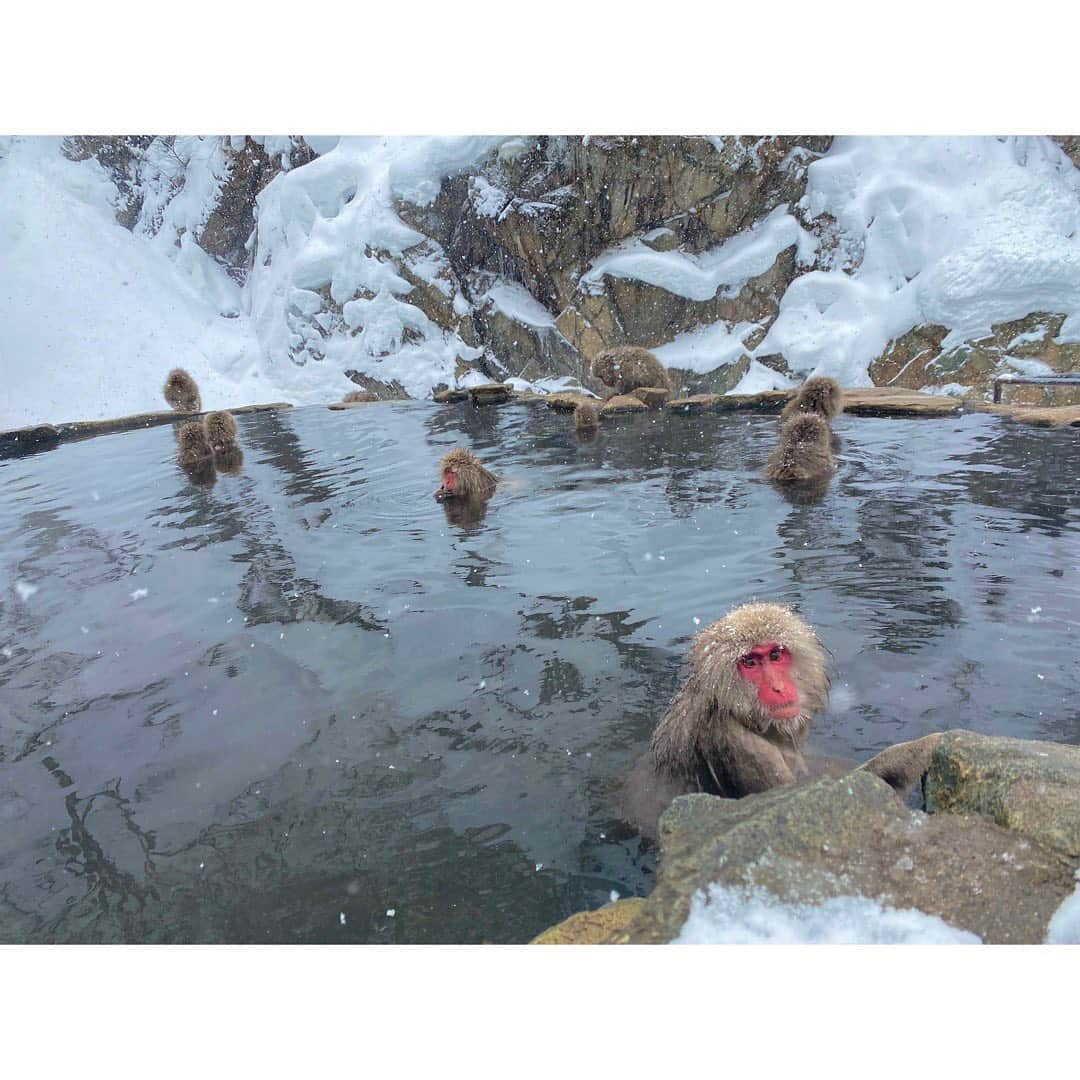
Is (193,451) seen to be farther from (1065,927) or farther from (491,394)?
(1065,927)

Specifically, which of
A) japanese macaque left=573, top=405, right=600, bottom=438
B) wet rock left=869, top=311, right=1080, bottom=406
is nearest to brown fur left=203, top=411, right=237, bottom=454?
japanese macaque left=573, top=405, right=600, bottom=438

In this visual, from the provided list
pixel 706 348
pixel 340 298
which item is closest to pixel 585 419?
pixel 706 348

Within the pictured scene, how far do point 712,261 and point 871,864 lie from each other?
671 inches

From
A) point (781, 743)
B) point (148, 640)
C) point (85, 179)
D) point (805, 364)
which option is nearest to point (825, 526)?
point (781, 743)

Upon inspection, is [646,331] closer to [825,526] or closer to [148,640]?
[825,526]

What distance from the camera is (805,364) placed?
15.6 metres

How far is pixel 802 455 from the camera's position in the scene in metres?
7.47

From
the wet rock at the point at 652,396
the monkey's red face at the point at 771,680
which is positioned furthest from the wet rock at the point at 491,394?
the monkey's red face at the point at 771,680

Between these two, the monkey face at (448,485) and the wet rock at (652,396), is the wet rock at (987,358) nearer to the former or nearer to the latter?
the wet rock at (652,396)

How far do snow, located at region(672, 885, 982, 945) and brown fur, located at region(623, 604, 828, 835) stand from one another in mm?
836

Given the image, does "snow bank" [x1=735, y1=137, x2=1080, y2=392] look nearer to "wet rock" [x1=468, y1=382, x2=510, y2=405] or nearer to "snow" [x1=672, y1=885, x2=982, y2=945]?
"wet rock" [x1=468, y1=382, x2=510, y2=405]

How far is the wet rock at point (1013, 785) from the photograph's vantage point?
1841 mm

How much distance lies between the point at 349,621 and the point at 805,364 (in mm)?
14098

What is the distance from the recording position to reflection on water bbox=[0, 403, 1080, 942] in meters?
2.58
